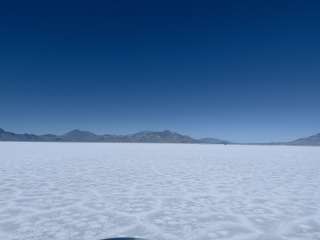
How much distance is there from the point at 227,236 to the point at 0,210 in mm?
3539

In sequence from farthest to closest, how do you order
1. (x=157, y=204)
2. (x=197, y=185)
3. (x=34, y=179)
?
(x=34, y=179)
(x=197, y=185)
(x=157, y=204)

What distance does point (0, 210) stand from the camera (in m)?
4.90

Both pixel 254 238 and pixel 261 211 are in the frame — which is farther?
pixel 261 211

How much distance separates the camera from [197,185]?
7.76m

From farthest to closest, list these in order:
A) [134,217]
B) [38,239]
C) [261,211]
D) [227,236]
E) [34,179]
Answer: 1. [34,179]
2. [261,211]
3. [134,217]
4. [227,236]
5. [38,239]

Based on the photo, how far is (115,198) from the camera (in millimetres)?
6047

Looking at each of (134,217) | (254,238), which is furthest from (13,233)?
(254,238)

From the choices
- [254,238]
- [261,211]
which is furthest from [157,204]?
[254,238]

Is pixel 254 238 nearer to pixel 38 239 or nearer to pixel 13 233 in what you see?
pixel 38 239

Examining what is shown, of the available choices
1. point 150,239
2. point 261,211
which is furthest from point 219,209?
point 150,239

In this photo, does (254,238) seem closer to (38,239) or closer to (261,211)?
(261,211)

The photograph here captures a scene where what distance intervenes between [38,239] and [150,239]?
1.31 metres

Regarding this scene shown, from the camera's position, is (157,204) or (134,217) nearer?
(134,217)

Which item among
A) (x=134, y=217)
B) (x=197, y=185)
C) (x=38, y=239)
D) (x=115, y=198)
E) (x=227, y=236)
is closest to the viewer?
(x=38, y=239)
